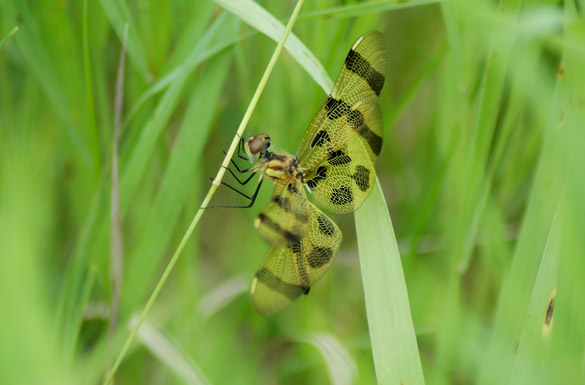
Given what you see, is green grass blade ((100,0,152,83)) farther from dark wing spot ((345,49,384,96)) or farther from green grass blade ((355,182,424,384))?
green grass blade ((355,182,424,384))

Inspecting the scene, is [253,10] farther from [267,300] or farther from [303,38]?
[267,300]

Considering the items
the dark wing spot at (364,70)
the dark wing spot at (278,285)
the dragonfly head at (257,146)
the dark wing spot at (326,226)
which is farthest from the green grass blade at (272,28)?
the dark wing spot at (278,285)

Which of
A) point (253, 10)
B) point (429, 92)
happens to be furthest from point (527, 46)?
point (429, 92)

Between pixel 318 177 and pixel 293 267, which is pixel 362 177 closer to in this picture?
pixel 318 177

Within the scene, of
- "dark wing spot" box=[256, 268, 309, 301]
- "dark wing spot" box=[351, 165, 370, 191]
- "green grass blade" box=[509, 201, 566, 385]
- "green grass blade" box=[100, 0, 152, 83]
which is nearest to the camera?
"green grass blade" box=[509, 201, 566, 385]

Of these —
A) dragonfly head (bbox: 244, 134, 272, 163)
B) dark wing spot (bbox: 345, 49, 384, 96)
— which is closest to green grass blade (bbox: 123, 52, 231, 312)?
dragonfly head (bbox: 244, 134, 272, 163)

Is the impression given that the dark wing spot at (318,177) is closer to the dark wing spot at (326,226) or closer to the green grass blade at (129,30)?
the dark wing spot at (326,226)

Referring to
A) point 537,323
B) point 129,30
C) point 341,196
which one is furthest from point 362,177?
point 129,30
